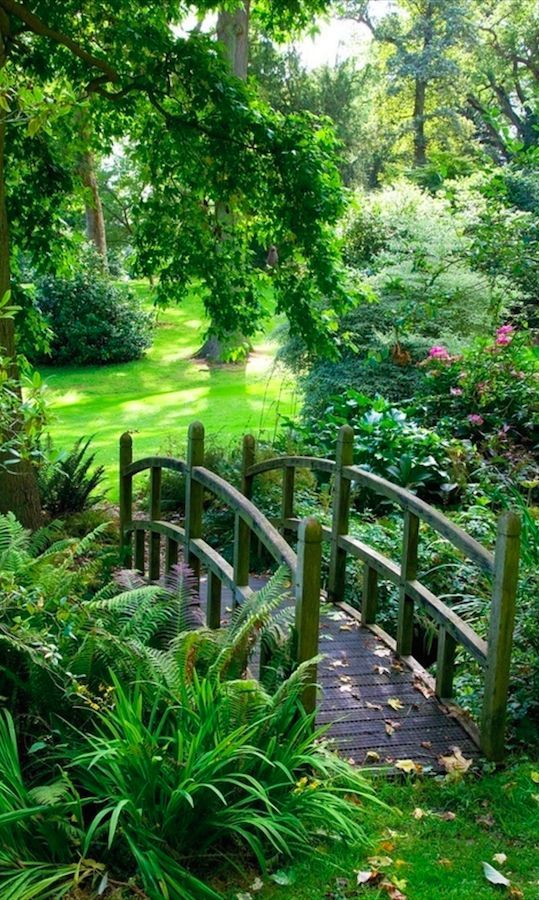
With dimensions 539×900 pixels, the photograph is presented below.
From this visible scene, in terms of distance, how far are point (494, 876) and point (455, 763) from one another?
0.83 metres

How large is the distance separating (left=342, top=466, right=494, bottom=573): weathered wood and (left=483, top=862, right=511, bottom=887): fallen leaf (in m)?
1.27

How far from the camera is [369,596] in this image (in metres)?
5.60

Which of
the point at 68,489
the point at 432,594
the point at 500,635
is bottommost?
the point at 68,489

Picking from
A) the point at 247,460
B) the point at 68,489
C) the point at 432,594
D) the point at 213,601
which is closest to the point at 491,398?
the point at 247,460

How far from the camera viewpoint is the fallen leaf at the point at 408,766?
13.0ft

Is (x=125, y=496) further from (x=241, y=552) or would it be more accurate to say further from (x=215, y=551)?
(x=241, y=552)

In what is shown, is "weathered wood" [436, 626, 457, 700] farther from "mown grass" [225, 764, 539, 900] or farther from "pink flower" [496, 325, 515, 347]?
"pink flower" [496, 325, 515, 347]

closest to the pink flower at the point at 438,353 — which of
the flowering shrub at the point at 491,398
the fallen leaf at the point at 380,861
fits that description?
the flowering shrub at the point at 491,398

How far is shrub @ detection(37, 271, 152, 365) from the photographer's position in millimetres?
20234

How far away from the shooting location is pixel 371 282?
1295 centimetres

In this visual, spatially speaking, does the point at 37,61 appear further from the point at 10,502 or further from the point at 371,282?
the point at 371,282

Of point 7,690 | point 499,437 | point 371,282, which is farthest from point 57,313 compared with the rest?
point 7,690

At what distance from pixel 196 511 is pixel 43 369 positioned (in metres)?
16.5

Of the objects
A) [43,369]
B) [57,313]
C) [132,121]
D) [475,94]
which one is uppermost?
[475,94]
